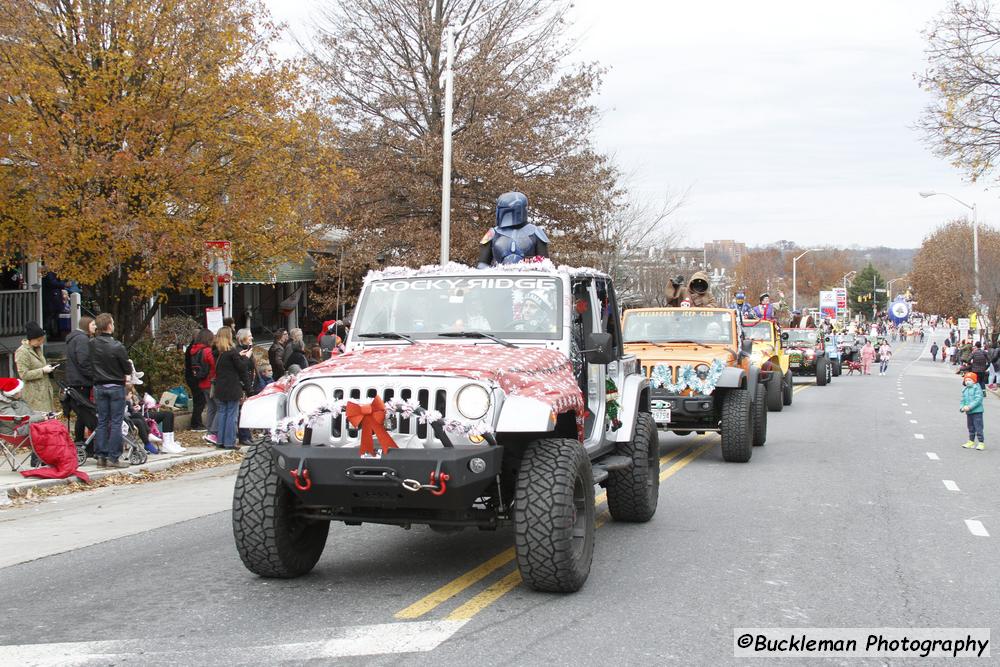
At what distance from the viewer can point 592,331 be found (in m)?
8.38

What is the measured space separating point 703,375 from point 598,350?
6.04 m

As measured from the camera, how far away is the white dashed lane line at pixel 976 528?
8781 millimetres

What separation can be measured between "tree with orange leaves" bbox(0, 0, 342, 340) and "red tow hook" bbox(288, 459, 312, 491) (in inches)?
376

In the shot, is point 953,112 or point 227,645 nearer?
point 227,645

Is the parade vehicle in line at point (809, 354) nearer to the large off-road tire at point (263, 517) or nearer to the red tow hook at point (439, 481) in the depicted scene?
the large off-road tire at point (263, 517)

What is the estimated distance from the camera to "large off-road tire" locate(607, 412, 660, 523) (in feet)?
28.4

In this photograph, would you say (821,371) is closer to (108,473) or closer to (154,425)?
(154,425)

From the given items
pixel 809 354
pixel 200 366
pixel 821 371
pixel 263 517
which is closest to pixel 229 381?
pixel 200 366

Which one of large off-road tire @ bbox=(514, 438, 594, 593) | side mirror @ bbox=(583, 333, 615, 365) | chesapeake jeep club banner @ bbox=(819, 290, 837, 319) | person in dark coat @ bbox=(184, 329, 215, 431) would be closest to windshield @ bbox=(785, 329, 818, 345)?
person in dark coat @ bbox=(184, 329, 215, 431)

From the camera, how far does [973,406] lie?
15.5 metres

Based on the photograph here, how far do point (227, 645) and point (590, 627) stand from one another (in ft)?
6.33

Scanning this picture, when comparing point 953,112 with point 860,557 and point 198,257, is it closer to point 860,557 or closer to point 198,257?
point 198,257

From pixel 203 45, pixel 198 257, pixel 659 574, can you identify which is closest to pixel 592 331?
pixel 659 574

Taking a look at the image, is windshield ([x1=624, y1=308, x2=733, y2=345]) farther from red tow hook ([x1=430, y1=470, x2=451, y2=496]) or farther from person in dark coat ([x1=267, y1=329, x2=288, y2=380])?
red tow hook ([x1=430, y1=470, x2=451, y2=496])
